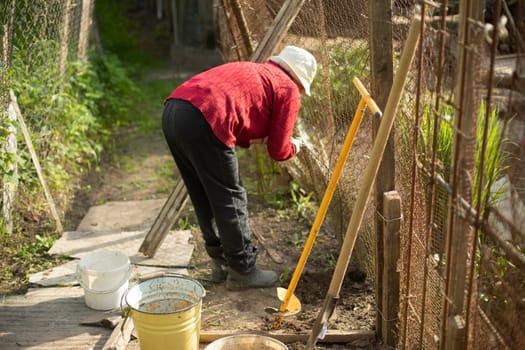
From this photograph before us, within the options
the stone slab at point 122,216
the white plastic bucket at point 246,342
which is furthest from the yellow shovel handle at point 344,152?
the stone slab at point 122,216

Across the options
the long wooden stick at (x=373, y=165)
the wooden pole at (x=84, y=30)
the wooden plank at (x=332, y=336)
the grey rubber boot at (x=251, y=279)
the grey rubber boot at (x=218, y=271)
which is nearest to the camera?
the long wooden stick at (x=373, y=165)

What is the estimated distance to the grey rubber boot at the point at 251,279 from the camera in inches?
167

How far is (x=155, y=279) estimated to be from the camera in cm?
359

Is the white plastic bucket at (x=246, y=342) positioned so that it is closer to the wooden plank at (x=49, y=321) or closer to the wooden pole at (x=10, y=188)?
the wooden plank at (x=49, y=321)

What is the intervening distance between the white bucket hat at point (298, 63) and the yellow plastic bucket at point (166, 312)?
1317 millimetres

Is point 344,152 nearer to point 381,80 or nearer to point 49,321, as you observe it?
point 381,80

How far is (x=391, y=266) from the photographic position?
330cm

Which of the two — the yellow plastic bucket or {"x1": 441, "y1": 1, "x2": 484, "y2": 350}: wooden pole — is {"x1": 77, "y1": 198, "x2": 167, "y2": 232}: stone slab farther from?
{"x1": 441, "y1": 1, "x2": 484, "y2": 350}: wooden pole

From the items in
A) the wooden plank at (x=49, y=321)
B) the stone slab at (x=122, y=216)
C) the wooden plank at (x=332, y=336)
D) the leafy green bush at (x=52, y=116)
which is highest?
the leafy green bush at (x=52, y=116)

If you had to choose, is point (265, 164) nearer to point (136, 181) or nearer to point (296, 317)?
point (136, 181)

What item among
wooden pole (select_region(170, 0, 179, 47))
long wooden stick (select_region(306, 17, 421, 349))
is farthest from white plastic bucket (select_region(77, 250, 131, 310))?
wooden pole (select_region(170, 0, 179, 47))

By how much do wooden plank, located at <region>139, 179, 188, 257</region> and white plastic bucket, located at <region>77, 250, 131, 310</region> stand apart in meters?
0.62

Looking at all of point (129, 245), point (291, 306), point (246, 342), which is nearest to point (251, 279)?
point (291, 306)

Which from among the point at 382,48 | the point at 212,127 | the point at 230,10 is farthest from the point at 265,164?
the point at 382,48
